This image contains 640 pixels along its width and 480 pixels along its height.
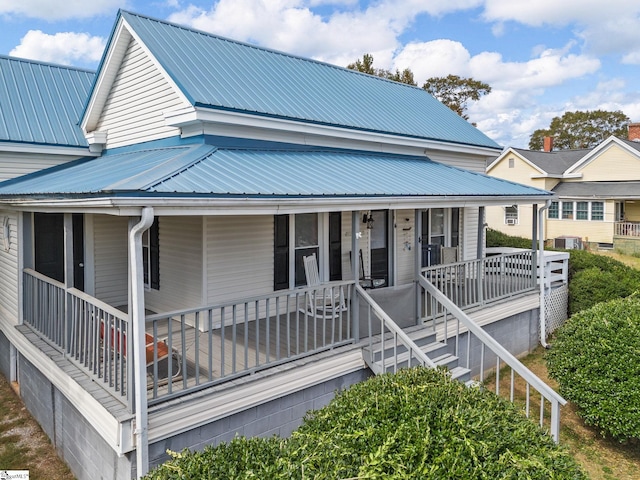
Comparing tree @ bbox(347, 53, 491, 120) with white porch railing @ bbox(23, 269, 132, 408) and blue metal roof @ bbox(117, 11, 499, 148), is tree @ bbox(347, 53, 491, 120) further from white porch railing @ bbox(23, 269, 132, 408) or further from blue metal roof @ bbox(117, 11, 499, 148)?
white porch railing @ bbox(23, 269, 132, 408)

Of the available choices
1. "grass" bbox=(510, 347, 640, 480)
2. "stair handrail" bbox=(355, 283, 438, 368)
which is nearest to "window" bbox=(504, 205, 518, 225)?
"grass" bbox=(510, 347, 640, 480)

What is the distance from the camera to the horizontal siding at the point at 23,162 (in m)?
10.7

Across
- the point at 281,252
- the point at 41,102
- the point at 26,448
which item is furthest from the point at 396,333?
the point at 41,102

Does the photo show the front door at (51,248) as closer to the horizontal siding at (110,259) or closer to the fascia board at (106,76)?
the horizontal siding at (110,259)

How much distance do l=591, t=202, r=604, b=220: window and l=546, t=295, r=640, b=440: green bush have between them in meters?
23.2

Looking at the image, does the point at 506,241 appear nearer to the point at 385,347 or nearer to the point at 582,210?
the point at 582,210

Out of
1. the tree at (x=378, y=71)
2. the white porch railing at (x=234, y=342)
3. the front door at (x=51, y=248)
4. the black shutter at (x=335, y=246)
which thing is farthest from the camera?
the tree at (x=378, y=71)

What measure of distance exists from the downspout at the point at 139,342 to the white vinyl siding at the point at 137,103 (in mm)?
4433

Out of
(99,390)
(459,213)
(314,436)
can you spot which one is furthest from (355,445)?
(459,213)

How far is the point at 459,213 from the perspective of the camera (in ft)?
46.2

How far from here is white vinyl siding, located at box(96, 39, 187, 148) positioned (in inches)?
375

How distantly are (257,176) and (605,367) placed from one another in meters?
6.42

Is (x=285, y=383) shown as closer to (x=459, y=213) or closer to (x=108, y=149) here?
(x=108, y=149)

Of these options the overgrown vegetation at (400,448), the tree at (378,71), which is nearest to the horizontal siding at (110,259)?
the overgrown vegetation at (400,448)
